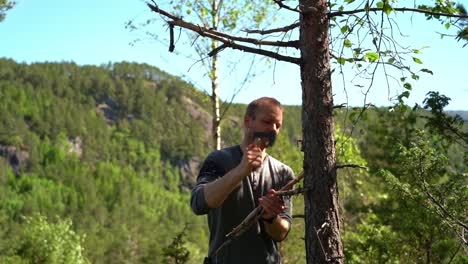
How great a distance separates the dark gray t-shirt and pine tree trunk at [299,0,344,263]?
0.95ft

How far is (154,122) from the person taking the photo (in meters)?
197

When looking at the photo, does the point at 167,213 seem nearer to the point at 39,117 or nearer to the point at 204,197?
the point at 39,117

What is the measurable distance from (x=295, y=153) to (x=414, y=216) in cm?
1582

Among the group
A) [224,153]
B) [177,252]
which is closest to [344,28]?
[224,153]

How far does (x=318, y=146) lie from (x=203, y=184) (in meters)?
0.64

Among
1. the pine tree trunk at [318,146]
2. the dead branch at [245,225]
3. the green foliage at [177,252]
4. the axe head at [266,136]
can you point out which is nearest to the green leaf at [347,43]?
the pine tree trunk at [318,146]

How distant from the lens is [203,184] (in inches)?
127

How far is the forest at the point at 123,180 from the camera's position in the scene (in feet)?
19.4

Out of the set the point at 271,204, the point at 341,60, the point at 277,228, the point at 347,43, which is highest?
the point at 347,43

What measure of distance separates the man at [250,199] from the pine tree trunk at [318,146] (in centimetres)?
17

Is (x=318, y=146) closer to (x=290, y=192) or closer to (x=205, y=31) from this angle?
(x=290, y=192)

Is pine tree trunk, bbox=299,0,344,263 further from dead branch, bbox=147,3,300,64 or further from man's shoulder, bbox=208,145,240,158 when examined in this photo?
man's shoulder, bbox=208,145,240,158

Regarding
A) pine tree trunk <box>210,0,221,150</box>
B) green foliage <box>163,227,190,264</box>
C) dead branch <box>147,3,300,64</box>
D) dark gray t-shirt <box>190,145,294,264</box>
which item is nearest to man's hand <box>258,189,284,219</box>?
dark gray t-shirt <box>190,145,294,264</box>

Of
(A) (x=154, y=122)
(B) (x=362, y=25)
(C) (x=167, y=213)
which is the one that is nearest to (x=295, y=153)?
(B) (x=362, y=25)
